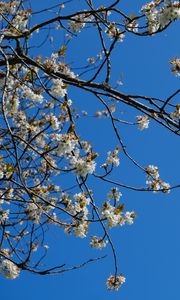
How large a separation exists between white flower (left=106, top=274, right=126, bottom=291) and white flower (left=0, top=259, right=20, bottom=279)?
3.33 feet

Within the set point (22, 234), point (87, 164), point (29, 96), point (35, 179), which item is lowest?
point (87, 164)

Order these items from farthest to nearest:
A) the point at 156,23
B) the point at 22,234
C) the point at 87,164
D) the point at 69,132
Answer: the point at 22,234, the point at 156,23, the point at 69,132, the point at 87,164

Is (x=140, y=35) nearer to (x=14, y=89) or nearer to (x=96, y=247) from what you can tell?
(x=14, y=89)

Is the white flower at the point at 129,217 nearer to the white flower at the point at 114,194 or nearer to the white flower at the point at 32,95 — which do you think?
the white flower at the point at 114,194

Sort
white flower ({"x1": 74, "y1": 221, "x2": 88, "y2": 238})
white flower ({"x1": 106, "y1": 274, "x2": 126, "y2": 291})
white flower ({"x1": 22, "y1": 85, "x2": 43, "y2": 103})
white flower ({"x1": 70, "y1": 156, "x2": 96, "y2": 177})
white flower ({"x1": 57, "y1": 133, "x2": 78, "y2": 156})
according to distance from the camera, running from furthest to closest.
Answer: white flower ({"x1": 106, "y1": 274, "x2": 126, "y2": 291})
white flower ({"x1": 22, "y1": 85, "x2": 43, "y2": 103})
white flower ({"x1": 74, "y1": 221, "x2": 88, "y2": 238})
white flower ({"x1": 57, "y1": 133, "x2": 78, "y2": 156})
white flower ({"x1": 70, "y1": 156, "x2": 96, "y2": 177})

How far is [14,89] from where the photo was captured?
5543mm

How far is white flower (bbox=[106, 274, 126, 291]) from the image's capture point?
16.6ft

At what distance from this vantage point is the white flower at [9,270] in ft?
17.9

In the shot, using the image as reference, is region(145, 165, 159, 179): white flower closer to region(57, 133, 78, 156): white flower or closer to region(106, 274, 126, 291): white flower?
region(106, 274, 126, 291): white flower

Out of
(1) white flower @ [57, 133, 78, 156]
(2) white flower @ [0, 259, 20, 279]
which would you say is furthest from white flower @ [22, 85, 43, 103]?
(2) white flower @ [0, 259, 20, 279]

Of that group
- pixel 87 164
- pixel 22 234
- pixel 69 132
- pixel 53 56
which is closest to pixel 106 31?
pixel 53 56

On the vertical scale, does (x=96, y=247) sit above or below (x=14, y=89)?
below

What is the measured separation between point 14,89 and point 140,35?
5.49 feet

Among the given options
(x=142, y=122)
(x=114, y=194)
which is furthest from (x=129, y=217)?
(x=142, y=122)
